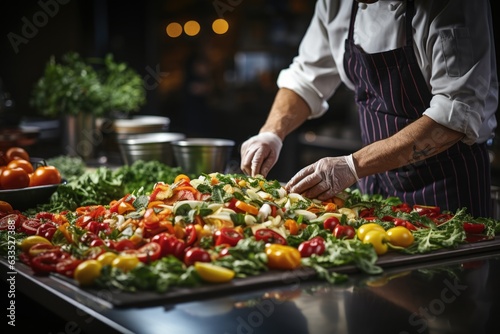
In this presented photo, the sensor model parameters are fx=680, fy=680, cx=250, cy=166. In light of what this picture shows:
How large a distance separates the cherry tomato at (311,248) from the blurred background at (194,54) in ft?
13.0

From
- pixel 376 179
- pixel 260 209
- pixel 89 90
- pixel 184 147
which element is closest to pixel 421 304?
pixel 260 209

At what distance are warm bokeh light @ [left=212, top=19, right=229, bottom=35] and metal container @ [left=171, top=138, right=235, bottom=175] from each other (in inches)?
248

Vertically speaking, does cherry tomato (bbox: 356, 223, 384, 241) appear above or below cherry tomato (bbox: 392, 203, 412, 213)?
above

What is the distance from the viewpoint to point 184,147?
3367 mm

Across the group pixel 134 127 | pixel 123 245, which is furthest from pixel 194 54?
pixel 123 245

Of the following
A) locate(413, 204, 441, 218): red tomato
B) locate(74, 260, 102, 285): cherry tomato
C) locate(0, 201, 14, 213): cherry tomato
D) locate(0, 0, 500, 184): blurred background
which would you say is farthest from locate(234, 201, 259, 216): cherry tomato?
locate(0, 0, 500, 184): blurred background

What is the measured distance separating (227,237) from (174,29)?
829 centimetres

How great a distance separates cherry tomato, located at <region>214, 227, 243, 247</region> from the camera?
6.39ft

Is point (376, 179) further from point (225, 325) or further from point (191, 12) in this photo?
point (191, 12)

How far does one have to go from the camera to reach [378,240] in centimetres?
205

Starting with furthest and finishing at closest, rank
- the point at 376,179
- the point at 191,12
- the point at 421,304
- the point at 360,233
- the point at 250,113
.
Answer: the point at 191,12 → the point at 250,113 → the point at 376,179 → the point at 360,233 → the point at 421,304

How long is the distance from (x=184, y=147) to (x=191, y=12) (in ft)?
21.5

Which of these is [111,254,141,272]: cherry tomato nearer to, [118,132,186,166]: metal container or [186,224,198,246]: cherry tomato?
[186,224,198,246]: cherry tomato

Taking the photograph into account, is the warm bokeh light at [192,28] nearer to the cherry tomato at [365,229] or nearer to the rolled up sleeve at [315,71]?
the rolled up sleeve at [315,71]
